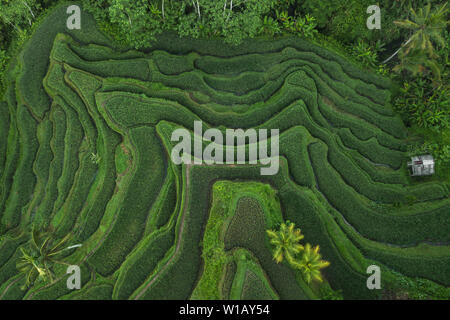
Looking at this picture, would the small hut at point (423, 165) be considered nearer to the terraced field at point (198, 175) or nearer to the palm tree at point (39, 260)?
the terraced field at point (198, 175)

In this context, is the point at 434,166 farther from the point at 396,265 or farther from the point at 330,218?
the point at 330,218

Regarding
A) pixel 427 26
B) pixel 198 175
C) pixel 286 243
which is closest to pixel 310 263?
pixel 286 243

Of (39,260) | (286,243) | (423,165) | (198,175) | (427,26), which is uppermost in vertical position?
(427,26)

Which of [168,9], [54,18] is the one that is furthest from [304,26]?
[54,18]

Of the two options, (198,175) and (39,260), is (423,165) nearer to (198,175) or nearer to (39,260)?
(198,175)

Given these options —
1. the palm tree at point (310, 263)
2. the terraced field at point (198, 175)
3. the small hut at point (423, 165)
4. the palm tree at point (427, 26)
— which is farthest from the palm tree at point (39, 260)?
the palm tree at point (427, 26)

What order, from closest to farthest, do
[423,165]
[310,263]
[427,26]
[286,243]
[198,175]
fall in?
[310,263] < [286,243] < [427,26] < [198,175] < [423,165]
